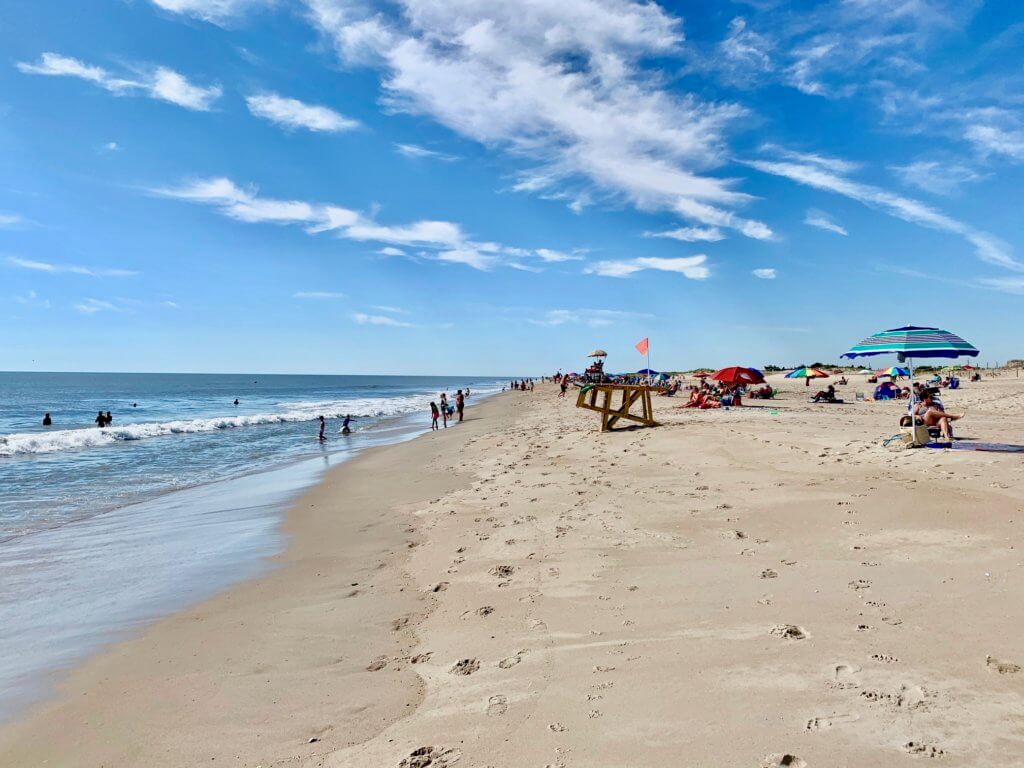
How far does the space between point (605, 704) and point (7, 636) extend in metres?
6.14

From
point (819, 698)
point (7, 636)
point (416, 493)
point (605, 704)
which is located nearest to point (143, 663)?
point (7, 636)

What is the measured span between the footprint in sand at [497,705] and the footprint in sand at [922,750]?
2112mm

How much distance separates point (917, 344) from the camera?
34.4 ft

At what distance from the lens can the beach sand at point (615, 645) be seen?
3.03 metres

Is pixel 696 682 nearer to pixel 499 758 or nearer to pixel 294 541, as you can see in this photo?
pixel 499 758

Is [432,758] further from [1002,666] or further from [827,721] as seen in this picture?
[1002,666]

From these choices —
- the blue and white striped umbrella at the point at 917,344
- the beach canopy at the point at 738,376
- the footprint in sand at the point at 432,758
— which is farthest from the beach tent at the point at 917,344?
the beach canopy at the point at 738,376

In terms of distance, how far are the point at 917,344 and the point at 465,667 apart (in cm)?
1059

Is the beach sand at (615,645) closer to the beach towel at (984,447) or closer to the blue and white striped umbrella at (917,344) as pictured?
the beach towel at (984,447)

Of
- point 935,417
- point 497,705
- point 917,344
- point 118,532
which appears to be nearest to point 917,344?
point 917,344

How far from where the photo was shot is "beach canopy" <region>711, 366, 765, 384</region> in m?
22.9

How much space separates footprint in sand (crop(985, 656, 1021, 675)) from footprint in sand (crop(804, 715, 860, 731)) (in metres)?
1.10

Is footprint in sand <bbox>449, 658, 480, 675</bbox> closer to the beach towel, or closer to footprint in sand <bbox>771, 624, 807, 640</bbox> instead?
footprint in sand <bbox>771, 624, 807, 640</bbox>

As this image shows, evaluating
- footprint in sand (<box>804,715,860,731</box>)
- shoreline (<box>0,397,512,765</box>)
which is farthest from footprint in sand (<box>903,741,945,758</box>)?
shoreline (<box>0,397,512,765</box>)
